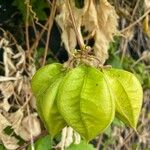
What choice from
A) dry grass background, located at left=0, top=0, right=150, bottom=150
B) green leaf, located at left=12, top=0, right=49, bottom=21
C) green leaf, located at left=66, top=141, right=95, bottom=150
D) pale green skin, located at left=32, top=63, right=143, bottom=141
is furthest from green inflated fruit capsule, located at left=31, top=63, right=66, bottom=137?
green leaf, located at left=12, top=0, right=49, bottom=21

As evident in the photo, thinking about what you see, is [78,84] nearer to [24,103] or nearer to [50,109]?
[50,109]

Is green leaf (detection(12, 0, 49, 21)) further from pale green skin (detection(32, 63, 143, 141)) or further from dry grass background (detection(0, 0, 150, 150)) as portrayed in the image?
pale green skin (detection(32, 63, 143, 141))

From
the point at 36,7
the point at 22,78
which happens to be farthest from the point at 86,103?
the point at 36,7

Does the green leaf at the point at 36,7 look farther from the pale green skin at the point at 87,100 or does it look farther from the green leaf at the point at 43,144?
the pale green skin at the point at 87,100

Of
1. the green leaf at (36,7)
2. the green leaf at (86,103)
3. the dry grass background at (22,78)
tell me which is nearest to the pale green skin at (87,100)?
the green leaf at (86,103)

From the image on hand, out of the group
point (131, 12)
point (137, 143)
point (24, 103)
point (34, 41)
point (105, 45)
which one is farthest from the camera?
point (137, 143)

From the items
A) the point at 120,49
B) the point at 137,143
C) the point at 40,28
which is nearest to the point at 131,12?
the point at 120,49

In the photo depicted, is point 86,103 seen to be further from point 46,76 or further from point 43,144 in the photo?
point 43,144
